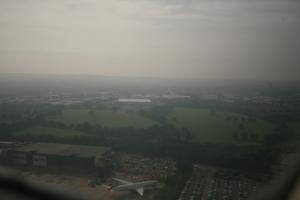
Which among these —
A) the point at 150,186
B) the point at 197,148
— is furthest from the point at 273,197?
the point at 197,148

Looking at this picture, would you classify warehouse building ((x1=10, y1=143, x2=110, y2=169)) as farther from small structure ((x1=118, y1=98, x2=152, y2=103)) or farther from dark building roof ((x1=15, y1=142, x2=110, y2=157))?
small structure ((x1=118, y1=98, x2=152, y2=103))

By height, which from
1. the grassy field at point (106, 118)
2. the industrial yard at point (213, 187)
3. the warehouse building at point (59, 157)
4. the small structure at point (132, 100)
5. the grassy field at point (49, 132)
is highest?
the small structure at point (132, 100)

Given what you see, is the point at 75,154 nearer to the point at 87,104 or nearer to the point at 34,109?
the point at 34,109

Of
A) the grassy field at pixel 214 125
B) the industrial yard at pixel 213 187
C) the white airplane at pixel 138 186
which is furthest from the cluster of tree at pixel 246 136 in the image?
the white airplane at pixel 138 186

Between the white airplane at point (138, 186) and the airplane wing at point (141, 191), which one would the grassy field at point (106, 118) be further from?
the airplane wing at point (141, 191)

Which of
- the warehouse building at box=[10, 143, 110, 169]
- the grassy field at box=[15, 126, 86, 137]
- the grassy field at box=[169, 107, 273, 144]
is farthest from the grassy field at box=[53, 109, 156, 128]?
the warehouse building at box=[10, 143, 110, 169]
